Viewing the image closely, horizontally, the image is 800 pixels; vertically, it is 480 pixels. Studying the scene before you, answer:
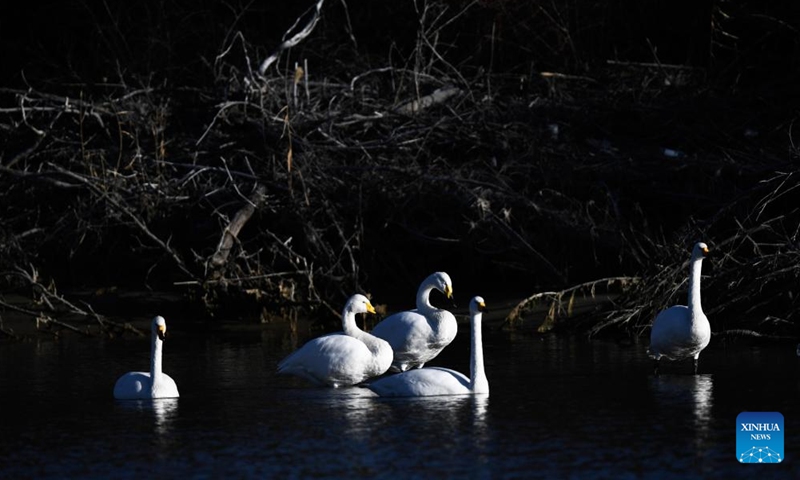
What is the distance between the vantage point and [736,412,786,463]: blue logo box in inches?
323

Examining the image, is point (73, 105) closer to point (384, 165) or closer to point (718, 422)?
point (384, 165)

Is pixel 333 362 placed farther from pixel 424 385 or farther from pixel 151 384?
pixel 151 384

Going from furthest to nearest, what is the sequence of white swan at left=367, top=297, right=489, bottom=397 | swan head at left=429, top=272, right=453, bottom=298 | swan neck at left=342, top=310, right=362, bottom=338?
swan head at left=429, top=272, right=453, bottom=298
swan neck at left=342, top=310, right=362, bottom=338
white swan at left=367, top=297, right=489, bottom=397

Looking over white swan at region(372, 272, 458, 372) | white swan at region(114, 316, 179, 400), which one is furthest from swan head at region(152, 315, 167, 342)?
white swan at region(372, 272, 458, 372)

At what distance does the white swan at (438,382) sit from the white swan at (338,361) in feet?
1.79

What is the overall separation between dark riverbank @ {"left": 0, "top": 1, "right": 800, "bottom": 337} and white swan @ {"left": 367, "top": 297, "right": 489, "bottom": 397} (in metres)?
4.15

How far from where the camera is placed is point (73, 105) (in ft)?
A: 55.5

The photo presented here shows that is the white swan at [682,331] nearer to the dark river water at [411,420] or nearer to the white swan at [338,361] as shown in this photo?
the dark river water at [411,420]

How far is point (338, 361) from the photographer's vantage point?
36.7 ft

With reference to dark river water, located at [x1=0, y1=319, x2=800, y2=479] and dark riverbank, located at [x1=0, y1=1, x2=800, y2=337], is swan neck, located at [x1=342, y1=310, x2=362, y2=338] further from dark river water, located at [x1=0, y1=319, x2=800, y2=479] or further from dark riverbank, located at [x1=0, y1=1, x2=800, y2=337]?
dark riverbank, located at [x1=0, y1=1, x2=800, y2=337]

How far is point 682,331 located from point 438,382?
2062 mm

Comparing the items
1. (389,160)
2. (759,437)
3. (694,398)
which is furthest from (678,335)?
(389,160)

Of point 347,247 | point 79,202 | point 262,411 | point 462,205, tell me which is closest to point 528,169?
point 462,205

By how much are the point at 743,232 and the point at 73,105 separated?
7.48 m
